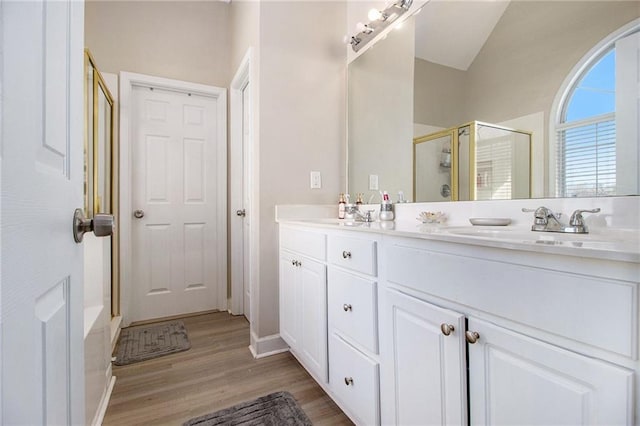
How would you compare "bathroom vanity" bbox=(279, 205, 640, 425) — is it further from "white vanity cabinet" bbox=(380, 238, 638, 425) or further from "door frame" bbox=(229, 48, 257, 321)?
"door frame" bbox=(229, 48, 257, 321)

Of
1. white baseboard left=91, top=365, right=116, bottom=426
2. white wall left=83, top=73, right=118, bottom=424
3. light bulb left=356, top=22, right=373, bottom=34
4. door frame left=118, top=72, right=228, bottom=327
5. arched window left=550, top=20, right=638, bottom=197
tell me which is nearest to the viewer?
arched window left=550, top=20, right=638, bottom=197

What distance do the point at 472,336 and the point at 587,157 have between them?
72 cm

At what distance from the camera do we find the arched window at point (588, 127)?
0.91m

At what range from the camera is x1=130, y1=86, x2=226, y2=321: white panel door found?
8.14 ft

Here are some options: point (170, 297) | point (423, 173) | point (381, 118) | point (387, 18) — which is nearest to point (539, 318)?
point (423, 173)

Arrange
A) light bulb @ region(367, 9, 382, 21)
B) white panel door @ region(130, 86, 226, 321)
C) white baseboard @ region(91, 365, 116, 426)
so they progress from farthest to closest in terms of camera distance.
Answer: white panel door @ region(130, 86, 226, 321) → light bulb @ region(367, 9, 382, 21) → white baseboard @ region(91, 365, 116, 426)

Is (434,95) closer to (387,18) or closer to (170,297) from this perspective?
(387,18)

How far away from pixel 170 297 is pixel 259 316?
1111 millimetres

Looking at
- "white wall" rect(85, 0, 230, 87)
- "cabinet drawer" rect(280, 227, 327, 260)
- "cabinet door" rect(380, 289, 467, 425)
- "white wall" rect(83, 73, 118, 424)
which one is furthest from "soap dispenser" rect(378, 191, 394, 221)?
"white wall" rect(85, 0, 230, 87)

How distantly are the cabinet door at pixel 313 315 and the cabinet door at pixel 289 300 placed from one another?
2.6 inches

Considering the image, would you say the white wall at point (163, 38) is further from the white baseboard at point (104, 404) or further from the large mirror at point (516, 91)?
the white baseboard at point (104, 404)

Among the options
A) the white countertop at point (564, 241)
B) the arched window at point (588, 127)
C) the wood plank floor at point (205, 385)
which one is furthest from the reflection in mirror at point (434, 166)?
the wood plank floor at point (205, 385)

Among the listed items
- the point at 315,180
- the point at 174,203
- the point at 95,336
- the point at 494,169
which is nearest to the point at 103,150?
the point at 174,203

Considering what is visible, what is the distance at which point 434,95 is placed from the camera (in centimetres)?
151
